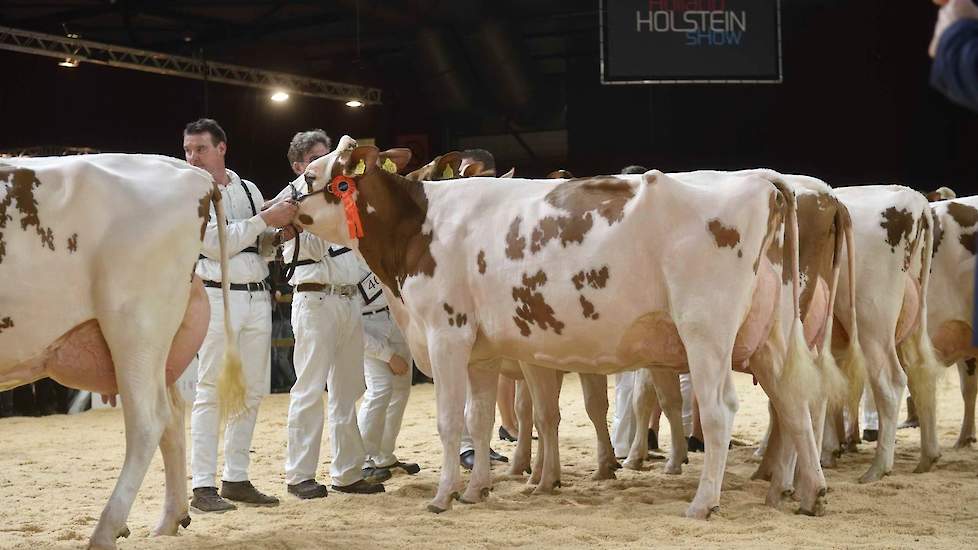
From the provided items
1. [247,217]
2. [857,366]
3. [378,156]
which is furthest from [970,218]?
[247,217]

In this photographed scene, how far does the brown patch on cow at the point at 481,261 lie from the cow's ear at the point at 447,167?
4.78ft

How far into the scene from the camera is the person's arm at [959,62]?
2055 mm

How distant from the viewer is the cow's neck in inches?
236

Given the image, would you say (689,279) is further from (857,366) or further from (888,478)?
(888,478)

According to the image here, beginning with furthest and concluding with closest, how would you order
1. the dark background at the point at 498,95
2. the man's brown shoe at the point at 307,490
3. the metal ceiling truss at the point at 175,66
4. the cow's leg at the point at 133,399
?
the dark background at the point at 498,95, the metal ceiling truss at the point at 175,66, the man's brown shoe at the point at 307,490, the cow's leg at the point at 133,399

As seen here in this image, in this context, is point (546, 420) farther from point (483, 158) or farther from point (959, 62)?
point (959, 62)

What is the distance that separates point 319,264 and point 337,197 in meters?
0.42

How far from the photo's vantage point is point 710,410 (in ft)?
17.4

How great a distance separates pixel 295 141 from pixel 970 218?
4294mm

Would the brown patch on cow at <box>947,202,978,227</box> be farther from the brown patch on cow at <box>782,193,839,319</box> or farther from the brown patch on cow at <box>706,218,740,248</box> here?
the brown patch on cow at <box>706,218,740,248</box>

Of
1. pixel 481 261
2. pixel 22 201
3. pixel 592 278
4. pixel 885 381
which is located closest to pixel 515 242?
pixel 481 261

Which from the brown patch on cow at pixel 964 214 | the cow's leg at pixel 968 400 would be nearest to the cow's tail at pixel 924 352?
the brown patch on cow at pixel 964 214

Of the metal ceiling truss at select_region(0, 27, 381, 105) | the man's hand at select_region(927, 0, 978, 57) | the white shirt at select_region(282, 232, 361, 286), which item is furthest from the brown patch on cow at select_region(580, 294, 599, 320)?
the metal ceiling truss at select_region(0, 27, 381, 105)

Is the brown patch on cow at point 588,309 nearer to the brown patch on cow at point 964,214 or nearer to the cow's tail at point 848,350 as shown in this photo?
the cow's tail at point 848,350
